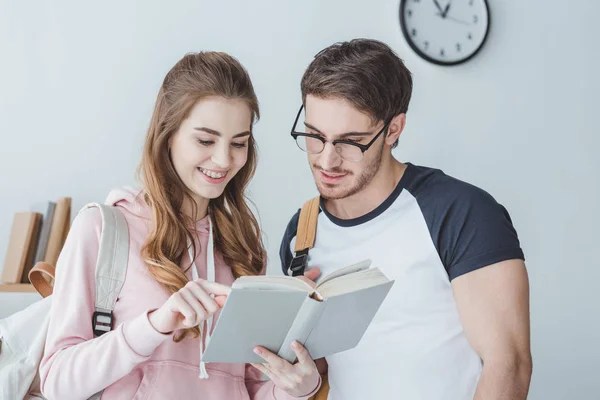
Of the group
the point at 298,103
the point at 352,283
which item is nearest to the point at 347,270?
the point at 352,283

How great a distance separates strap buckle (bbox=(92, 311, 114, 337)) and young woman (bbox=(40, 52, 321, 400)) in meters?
0.01

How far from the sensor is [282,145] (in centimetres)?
297

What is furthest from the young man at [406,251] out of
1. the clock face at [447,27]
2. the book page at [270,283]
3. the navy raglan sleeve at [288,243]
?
the clock face at [447,27]

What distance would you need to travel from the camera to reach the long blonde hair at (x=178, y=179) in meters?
1.53

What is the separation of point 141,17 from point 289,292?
2021 millimetres

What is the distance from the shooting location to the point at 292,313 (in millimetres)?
1268

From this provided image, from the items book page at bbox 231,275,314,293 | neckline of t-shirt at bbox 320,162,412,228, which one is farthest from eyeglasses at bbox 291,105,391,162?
book page at bbox 231,275,314,293

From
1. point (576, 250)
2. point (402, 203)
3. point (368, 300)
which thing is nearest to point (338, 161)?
point (402, 203)

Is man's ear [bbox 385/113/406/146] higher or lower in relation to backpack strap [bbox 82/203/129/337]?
higher

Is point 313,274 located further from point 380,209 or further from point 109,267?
point 109,267

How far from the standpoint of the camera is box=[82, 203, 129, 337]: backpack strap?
1442 mm

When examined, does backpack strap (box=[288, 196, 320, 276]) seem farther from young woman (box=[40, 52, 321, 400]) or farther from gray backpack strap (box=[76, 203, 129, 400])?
gray backpack strap (box=[76, 203, 129, 400])

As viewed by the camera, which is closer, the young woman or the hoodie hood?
the young woman

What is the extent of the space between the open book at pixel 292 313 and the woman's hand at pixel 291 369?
15 mm
